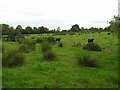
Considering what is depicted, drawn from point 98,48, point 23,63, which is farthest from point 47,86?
point 98,48

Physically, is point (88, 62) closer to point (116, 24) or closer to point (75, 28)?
point (116, 24)

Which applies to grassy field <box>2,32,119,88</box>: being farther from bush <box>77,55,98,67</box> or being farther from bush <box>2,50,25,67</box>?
bush <box>2,50,25,67</box>

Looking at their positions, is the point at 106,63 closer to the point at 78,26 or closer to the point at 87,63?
the point at 87,63

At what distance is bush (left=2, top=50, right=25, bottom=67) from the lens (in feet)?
75.7

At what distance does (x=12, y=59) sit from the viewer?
23516mm

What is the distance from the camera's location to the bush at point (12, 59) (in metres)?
23.1

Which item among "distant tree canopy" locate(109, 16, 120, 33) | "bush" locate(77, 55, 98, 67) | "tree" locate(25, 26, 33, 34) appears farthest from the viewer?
"tree" locate(25, 26, 33, 34)

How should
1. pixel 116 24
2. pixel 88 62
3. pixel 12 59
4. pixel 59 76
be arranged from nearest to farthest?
1. pixel 59 76
2. pixel 12 59
3. pixel 88 62
4. pixel 116 24

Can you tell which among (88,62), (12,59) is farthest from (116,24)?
(12,59)

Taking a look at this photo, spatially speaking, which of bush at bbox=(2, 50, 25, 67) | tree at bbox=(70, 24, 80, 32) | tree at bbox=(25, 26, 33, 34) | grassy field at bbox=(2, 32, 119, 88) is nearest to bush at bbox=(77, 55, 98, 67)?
grassy field at bbox=(2, 32, 119, 88)

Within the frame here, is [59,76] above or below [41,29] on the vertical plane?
below

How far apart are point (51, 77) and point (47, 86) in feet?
8.01

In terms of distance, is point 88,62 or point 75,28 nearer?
point 88,62

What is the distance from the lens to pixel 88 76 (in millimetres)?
20500
